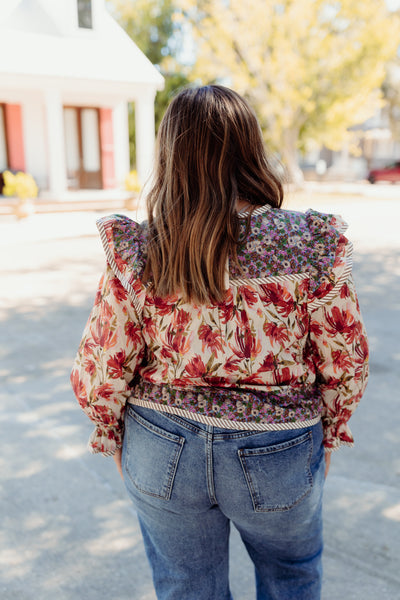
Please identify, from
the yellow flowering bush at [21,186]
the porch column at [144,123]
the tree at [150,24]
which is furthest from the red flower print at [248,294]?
the tree at [150,24]

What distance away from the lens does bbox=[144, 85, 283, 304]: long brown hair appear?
1.30 meters

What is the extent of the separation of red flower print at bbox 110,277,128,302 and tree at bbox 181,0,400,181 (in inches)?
839

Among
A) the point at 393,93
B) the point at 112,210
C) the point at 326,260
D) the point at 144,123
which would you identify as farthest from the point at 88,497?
the point at 393,93

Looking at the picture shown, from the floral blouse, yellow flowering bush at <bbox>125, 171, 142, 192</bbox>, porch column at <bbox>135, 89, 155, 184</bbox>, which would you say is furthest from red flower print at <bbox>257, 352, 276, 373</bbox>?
porch column at <bbox>135, 89, 155, 184</bbox>

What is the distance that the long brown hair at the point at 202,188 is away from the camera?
1.30 meters

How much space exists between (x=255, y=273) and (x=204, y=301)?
0.14 metres

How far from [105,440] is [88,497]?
144 centimetres

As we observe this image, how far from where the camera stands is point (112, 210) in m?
16.2

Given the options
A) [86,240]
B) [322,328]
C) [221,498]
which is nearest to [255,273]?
[322,328]

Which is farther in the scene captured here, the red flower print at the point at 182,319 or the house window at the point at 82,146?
the house window at the point at 82,146

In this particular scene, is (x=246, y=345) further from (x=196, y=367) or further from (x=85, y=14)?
(x=85, y=14)

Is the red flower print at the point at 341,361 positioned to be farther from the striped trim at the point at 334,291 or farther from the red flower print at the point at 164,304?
the red flower print at the point at 164,304

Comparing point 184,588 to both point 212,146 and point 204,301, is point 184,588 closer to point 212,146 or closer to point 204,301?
point 204,301

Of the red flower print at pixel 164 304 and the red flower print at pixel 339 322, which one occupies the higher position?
the red flower print at pixel 164 304
